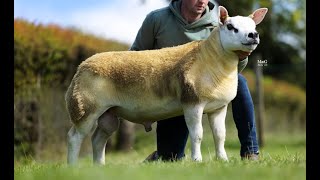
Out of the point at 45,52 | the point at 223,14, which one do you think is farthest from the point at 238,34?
the point at 45,52

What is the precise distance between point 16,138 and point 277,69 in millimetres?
13189

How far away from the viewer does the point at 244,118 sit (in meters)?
6.98

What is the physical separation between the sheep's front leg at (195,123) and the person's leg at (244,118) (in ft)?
3.50

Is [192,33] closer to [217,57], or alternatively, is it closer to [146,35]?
[146,35]

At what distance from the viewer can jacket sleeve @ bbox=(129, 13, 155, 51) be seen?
23.6 feet

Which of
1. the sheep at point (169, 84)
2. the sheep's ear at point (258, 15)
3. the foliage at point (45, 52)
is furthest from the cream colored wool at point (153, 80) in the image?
the foliage at point (45, 52)

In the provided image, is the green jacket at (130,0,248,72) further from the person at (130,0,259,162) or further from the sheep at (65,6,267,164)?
the sheep at (65,6,267,164)

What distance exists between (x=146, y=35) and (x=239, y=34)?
64.1 inches

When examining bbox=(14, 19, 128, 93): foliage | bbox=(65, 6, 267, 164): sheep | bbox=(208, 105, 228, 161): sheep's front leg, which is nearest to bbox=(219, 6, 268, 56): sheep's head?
bbox=(65, 6, 267, 164): sheep

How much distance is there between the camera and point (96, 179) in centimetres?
462

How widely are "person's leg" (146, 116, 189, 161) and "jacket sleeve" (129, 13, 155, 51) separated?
896 millimetres
